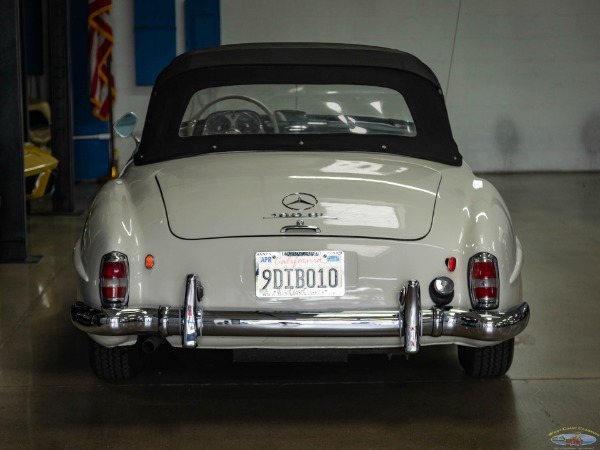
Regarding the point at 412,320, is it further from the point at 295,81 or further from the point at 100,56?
the point at 100,56

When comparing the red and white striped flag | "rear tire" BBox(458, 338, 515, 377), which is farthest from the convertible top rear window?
the red and white striped flag

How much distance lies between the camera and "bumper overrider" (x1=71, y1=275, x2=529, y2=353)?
3857 millimetres

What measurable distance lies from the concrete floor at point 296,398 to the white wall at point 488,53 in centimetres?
831

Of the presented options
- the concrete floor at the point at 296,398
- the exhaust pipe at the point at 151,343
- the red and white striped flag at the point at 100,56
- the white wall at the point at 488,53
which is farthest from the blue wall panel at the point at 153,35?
the exhaust pipe at the point at 151,343

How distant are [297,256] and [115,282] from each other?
0.73m

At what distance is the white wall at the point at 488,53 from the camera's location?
45.1 ft

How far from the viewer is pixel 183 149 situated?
185 inches

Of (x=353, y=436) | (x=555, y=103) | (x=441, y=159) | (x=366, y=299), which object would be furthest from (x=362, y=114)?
(x=555, y=103)

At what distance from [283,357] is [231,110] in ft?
4.75

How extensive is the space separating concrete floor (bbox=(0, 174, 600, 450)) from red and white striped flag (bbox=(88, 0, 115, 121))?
24.9ft

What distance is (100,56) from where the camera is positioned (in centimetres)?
1316

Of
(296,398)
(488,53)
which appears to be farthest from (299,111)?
(488,53)

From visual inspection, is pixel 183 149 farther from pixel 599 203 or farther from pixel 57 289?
pixel 599 203

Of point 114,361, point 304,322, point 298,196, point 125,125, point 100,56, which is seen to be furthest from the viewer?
point 100,56
